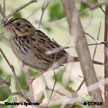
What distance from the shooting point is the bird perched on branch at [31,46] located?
3072 millimetres

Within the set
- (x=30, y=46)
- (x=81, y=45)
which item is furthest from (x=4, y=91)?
(x=30, y=46)

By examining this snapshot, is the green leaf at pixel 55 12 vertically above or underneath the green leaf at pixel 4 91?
above

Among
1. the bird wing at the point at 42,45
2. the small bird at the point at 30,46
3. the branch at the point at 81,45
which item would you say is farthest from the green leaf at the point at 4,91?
the bird wing at the point at 42,45

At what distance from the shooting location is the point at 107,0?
5.18 ft

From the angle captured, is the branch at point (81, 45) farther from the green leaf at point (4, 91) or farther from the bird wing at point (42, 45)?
the bird wing at point (42, 45)

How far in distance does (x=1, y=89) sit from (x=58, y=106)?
44 cm

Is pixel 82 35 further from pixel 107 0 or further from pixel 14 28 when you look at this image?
pixel 14 28

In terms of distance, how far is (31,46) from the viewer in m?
3.17

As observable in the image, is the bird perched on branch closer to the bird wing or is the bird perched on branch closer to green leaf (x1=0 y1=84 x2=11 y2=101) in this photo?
the bird wing

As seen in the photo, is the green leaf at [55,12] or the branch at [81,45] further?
the green leaf at [55,12]

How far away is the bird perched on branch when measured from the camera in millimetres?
3072

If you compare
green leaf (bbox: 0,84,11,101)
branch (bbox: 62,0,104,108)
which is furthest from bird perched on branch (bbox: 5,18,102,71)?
branch (bbox: 62,0,104,108)

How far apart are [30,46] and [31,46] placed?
11 millimetres

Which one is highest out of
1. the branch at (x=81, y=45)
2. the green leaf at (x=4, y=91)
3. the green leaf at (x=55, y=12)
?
the green leaf at (x=55, y=12)
